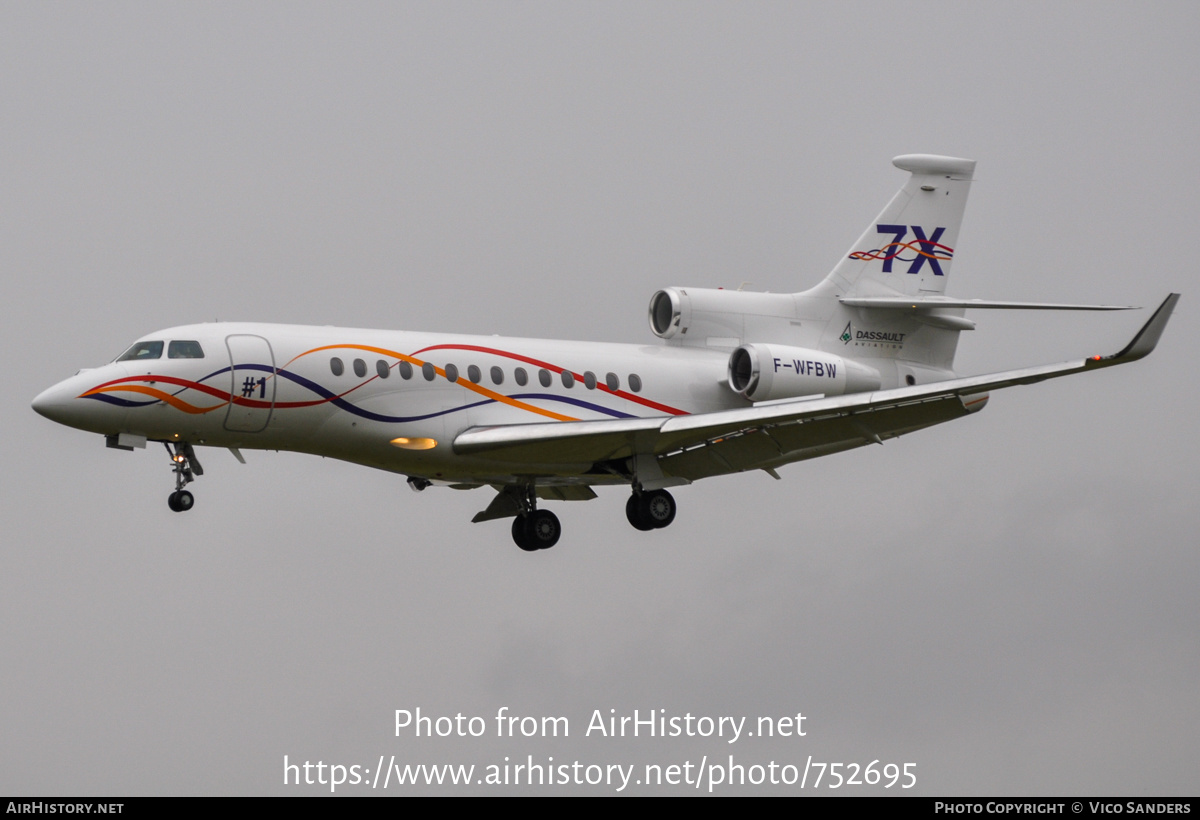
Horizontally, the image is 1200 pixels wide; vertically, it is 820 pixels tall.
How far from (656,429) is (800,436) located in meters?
2.87

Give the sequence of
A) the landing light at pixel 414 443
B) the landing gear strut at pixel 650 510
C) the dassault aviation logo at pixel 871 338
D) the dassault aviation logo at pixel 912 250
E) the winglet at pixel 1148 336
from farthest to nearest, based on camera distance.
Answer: the dassault aviation logo at pixel 912 250 < the dassault aviation logo at pixel 871 338 < the landing gear strut at pixel 650 510 < the landing light at pixel 414 443 < the winglet at pixel 1148 336

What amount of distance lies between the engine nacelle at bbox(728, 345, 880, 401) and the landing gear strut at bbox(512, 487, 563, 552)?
4.30 meters

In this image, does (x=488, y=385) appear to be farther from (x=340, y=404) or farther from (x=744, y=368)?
(x=744, y=368)

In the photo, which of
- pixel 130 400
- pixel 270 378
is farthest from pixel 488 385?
pixel 130 400

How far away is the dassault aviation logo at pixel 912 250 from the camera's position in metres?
36.3

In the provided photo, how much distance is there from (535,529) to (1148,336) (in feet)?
41.1

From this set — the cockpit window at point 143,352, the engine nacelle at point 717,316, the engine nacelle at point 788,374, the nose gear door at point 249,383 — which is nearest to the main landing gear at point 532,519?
the engine nacelle at point 788,374

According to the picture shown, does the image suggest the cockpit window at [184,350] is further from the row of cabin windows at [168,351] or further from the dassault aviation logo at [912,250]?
the dassault aviation logo at [912,250]

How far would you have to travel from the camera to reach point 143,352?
2922 cm

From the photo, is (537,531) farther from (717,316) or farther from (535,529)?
(717,316)

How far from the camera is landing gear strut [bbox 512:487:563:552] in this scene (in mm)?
33812

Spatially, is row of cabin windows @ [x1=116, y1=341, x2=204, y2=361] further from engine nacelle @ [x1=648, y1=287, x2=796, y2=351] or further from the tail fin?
the tail fin

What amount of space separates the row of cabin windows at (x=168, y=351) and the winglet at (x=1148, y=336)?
14467 millimetres

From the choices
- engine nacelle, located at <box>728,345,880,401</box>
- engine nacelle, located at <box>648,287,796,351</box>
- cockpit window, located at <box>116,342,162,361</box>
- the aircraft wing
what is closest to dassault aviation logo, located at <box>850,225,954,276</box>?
engine nacelle, located at <box>648,287,796,351</box>
